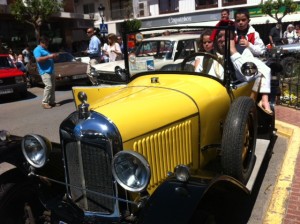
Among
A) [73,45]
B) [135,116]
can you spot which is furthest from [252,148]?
[73,45]

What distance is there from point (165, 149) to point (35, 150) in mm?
1111

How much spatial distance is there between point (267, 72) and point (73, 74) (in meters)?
9.03

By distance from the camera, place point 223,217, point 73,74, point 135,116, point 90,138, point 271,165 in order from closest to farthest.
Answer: point 90,138
point 135,116
point 223,217
point 271,165
point 73,74

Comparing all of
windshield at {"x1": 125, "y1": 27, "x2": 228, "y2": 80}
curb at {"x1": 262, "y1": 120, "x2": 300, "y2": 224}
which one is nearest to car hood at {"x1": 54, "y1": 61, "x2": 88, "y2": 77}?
curb at {"x1": 262, "y1": 120, "x2": 300, "y2": 224}

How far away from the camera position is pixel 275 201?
376 centimetres

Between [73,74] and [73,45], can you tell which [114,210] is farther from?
[73,45]

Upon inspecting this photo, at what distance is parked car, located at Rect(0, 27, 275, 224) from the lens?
2576 millimetres

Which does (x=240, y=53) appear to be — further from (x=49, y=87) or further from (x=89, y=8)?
(x=89, y=8)

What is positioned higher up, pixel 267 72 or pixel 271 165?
pixel 267 72

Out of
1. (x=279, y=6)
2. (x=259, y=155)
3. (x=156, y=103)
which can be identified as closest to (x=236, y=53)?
(x=259, y=155)

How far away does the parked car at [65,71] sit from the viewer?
501 inches

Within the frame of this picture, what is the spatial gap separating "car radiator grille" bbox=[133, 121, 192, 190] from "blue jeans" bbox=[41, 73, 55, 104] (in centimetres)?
659

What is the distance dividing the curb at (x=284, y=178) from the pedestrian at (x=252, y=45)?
2.19 feet

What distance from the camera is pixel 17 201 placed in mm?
3332
